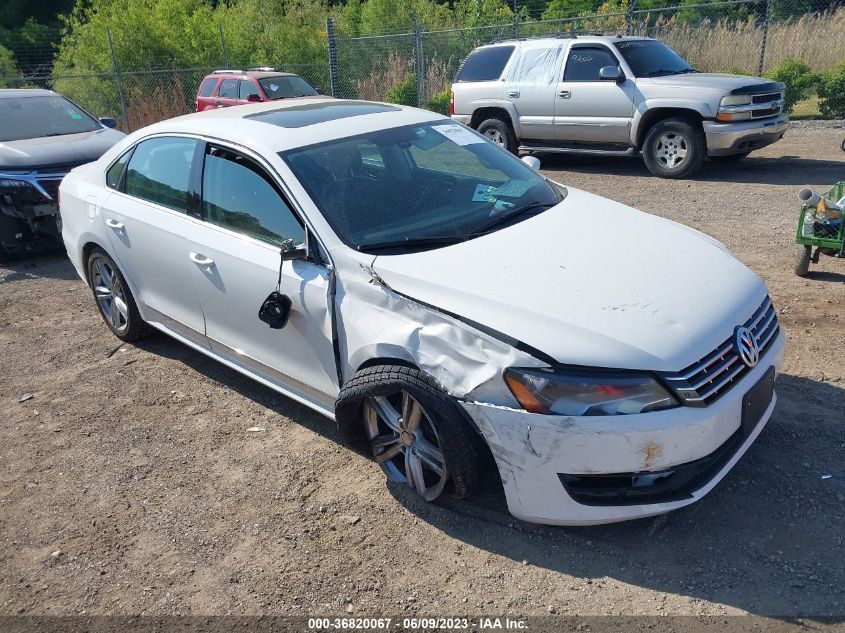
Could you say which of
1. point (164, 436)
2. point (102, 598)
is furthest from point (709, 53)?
point (102, 598)

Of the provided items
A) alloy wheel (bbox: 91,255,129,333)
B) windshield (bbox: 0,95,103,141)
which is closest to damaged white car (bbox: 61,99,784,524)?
alloy wheel (bbox: 91,255,129,333)

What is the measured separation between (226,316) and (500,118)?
877 centimetres

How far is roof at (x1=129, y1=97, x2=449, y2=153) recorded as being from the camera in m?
3.98

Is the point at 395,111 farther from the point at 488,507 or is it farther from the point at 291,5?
the point at 291,5

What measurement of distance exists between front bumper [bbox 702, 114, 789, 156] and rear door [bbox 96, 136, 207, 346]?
759 cm

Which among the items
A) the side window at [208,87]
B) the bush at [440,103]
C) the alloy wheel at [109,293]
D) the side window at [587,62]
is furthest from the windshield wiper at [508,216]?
the bush at [440,103]

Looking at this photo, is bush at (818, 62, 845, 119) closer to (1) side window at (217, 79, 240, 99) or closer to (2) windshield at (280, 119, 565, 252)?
(1) side window at (217, 79, 240, 99)

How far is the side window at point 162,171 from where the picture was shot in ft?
14.4

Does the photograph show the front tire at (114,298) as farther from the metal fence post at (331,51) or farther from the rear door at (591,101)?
the metal fence post at (331,51)

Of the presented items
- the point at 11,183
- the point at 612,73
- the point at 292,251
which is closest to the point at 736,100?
the point at 612,73

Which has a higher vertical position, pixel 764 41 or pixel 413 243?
pixel 764 41

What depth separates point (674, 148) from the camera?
33.5ft

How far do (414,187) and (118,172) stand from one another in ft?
7.88

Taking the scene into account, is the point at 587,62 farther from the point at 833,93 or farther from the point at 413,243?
the point at 413,243
